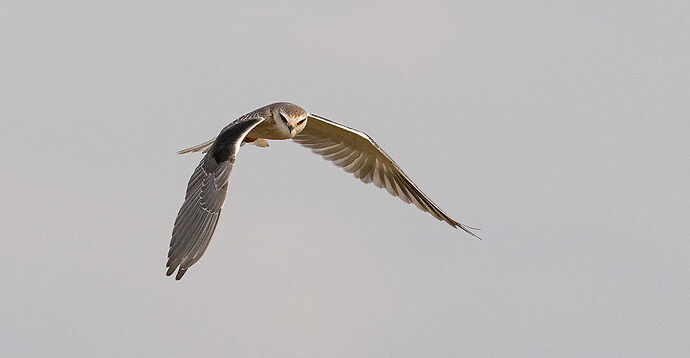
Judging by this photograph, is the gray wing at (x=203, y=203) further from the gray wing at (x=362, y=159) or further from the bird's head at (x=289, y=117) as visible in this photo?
the gray wing at (x=362, y=159)

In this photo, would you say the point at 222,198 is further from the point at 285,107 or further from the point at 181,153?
the point at 181,153

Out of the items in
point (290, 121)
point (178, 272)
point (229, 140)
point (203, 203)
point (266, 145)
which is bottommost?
point (178, 272)

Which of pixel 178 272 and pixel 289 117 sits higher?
pixel 289 117

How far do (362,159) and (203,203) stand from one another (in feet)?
15.8

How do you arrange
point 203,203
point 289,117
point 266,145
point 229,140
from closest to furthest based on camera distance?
point 203,203 → point 229,140 → point 289,117 → point 266,145

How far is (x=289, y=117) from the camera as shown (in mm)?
15602

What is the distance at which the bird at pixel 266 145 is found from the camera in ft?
42.3

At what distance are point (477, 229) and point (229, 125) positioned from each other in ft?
12.6

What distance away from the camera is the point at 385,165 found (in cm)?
1766

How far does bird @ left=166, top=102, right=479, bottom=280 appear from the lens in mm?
12883

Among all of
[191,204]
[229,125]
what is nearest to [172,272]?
[191,204]

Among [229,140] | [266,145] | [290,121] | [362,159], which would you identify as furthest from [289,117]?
[362,159]

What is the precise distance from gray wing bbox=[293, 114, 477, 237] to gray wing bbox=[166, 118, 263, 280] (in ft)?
9.08

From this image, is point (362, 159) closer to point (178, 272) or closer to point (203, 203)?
point (203, 203)
